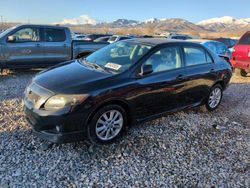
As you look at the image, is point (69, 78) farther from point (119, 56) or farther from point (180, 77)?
point (180, 77)

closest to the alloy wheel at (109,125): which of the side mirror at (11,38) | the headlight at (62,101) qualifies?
the headlight at (62,101)

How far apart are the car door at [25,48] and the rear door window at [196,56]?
5.95 meters

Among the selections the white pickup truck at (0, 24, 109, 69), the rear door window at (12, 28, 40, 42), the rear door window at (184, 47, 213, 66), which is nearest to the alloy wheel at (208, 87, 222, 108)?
the rear door window at (184, 47, 213, 66)

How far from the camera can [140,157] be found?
405 centimetres

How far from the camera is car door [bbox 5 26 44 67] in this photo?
903 centimetres

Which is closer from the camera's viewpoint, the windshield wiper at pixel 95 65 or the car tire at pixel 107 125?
the car tire at pixel 107 125

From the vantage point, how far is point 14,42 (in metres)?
9.02

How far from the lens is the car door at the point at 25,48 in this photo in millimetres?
9031

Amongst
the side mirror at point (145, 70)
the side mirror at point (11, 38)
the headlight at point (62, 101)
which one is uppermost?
the side mirror at point (11, 38)

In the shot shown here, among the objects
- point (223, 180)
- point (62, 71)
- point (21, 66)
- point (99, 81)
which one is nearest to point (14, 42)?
point (21, 66)

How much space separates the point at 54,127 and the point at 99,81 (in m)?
0.94

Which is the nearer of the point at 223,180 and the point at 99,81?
the point at 223,180

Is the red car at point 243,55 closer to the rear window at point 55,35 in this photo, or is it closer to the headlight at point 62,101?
the rear window at point 55,35

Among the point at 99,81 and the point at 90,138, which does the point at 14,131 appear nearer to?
the point at 90,138
